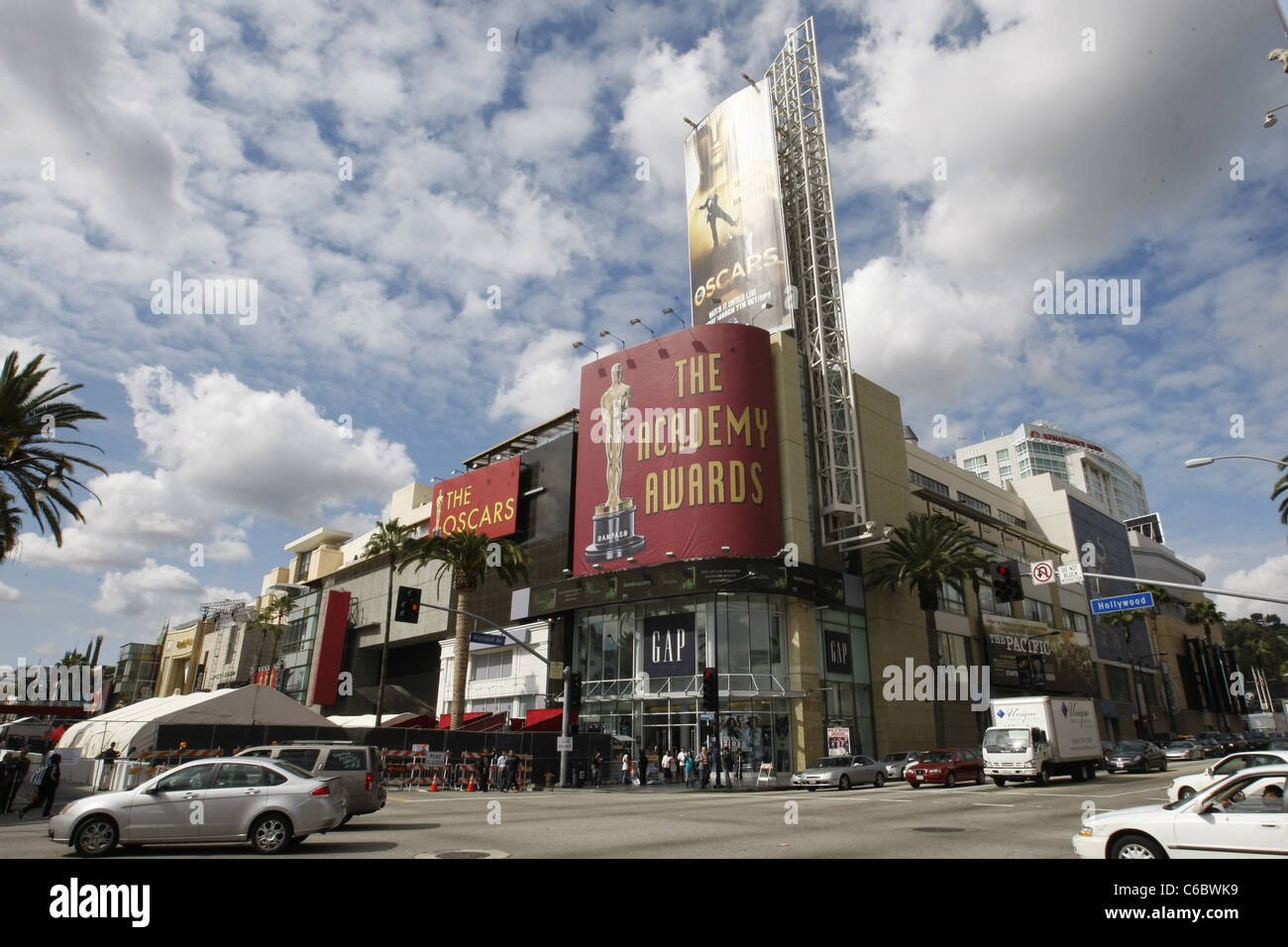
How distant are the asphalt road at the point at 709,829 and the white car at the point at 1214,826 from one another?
237cm

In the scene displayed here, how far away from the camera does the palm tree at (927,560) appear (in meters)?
46.8

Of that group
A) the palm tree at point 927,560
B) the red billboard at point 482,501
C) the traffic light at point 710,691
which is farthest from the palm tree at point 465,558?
the palm tree at point 927,560

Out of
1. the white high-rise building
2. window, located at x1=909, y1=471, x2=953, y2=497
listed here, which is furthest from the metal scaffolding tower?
the white high-rise building

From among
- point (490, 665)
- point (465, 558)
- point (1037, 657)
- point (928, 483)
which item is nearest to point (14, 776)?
point (465, 558)

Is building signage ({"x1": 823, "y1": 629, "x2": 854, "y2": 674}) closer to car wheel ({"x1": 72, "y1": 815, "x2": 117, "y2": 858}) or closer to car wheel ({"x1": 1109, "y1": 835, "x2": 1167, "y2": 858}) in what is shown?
car wheel ({"x1": 1109, "y1": 835, "x2": 1167, "y2": 858})

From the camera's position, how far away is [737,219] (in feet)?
177

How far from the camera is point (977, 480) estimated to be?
76.8 metres

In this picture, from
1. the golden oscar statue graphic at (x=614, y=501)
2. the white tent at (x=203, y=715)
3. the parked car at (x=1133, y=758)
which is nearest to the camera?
the white tent at (x=203, y=715)

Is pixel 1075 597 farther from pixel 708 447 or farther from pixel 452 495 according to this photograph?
pixel 452 495

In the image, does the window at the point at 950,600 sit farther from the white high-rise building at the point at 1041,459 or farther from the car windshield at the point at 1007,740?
the white high-rise building at the point at 1041,459

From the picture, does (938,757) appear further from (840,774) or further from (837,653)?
(837,653)

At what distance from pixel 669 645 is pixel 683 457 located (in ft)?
36.0
